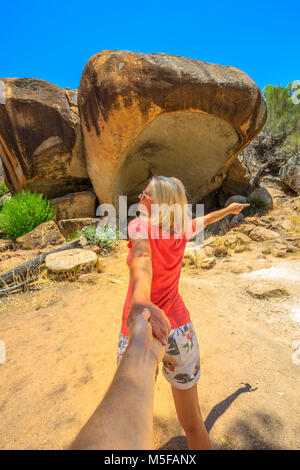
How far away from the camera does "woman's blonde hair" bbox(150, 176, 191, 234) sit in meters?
1.30

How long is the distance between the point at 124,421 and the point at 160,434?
5.78ft

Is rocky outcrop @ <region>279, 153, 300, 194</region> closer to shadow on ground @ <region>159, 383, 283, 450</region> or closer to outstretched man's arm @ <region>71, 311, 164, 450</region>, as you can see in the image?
shadow on ground @ <region>159, 383, 283, 450</region>

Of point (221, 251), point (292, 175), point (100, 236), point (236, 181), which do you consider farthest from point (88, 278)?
point (292, 175)

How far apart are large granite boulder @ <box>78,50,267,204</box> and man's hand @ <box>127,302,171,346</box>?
568 centimetres

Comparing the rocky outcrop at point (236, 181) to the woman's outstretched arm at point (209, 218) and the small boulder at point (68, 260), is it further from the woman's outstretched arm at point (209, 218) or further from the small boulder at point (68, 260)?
the woman's outstretched arm at point (209, 218)

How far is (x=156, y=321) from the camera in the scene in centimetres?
74

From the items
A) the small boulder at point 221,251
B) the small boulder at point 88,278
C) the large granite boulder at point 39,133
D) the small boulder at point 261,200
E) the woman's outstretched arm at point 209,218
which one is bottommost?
the small boulder at point 88,278

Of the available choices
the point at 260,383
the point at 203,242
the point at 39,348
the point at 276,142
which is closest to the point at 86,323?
the point at 39,348

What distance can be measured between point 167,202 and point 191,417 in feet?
3.67

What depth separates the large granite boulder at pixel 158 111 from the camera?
548 cm

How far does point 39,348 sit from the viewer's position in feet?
9.37

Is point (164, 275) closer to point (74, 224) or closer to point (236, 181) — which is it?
point (74, 224)

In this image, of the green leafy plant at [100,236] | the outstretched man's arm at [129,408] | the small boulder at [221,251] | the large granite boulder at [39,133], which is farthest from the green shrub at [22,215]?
the outstretched man's arm at [129,408]

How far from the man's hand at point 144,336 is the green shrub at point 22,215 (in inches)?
271
